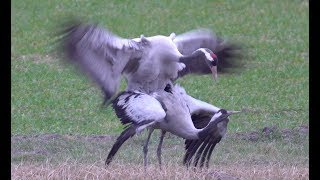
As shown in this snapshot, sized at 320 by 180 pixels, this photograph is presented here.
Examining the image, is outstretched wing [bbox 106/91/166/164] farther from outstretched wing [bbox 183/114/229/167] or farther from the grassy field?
outstretched wing [bbox 183/114/229/167]

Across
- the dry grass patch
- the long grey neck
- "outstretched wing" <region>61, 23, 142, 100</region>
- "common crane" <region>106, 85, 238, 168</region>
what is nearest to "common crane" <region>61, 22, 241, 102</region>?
"outstretched wing" <region>61, 23, 142, 100</region>

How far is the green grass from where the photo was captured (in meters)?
13.4

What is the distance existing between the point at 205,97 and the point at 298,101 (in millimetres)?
1185

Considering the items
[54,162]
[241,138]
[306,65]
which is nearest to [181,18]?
[306,65]

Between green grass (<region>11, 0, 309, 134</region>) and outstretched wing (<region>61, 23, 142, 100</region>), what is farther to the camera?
green grass (<region>11, 0, 309, 134</region>)

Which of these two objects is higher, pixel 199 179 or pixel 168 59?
pixel 168 59

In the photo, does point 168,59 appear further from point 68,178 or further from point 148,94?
point 68,178

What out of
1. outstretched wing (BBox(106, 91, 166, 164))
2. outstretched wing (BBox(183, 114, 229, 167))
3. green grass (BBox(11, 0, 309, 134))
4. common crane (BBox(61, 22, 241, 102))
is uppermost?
common crane (BBox(61, 22, 241, 102))

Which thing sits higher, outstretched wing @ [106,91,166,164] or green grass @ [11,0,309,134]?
outstretched wing @ [106,91,166,164]

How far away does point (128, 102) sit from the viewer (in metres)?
9.77

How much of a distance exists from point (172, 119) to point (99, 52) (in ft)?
2.84

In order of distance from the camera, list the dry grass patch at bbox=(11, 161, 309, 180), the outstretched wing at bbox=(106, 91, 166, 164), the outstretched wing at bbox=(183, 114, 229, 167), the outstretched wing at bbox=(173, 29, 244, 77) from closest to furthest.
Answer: the dry grass patch at bbox=(11, 161, 309, 180)
the outstretched wing at bbox=(106, 91, 166, 164)
the outstretched wing at bbox=(183, 114, 229, 167)
the outstretched wing at bbox=(173, 29, 244, 77)

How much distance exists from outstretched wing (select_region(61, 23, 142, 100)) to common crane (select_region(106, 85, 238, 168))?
0.20m

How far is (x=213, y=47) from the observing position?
10.6 metres
